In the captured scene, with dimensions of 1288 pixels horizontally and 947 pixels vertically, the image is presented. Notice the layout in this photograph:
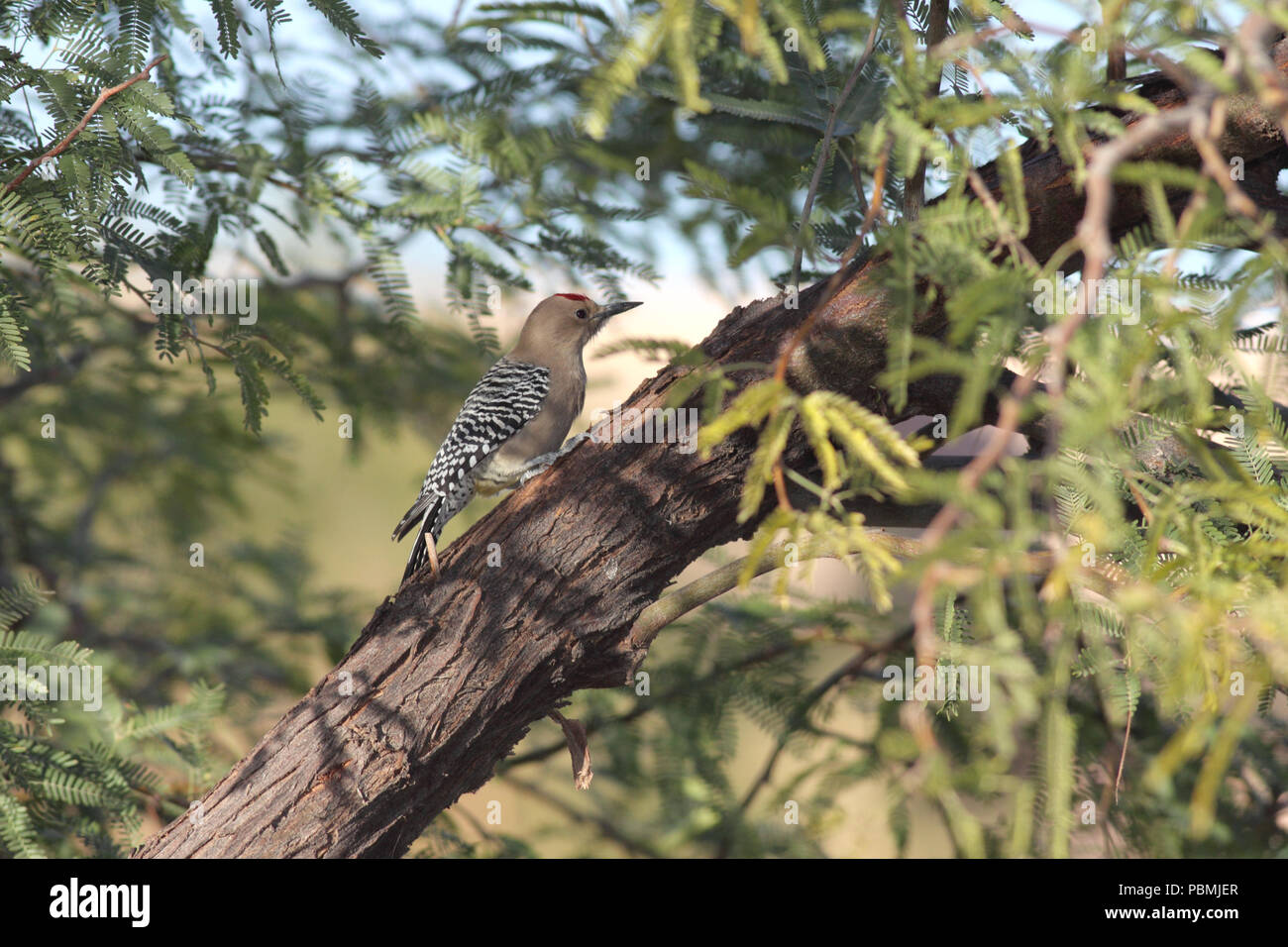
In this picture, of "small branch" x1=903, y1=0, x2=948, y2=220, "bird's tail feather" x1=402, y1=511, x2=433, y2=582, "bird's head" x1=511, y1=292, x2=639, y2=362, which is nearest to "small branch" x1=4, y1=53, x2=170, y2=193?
"bird's tail feather" x1=402, y1=511, x2=433, y2=582

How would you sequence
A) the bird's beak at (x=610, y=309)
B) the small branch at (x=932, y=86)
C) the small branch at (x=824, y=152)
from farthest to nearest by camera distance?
the bird's beak at (x=610, y=309) < the small branch at (x=932, y=86) < the small branch at (x=824, y=152)

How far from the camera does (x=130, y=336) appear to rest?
230 inches

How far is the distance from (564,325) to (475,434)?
106 cm

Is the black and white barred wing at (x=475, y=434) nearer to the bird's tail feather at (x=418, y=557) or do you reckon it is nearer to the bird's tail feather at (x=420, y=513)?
the bird's tail feather at (x=420, y=513)

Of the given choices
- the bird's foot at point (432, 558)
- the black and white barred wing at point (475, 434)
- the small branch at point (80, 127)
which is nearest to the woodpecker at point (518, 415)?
the black and white barred wing at point (475, 434)

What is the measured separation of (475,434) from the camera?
4.87 m

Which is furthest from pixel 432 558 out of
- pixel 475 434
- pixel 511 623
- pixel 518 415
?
pixel 518 415

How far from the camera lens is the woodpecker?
4695 millimetres

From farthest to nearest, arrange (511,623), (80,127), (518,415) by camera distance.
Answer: (518,415) < (511,623) < (80,127)

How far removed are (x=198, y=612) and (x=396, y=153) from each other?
4.03 m

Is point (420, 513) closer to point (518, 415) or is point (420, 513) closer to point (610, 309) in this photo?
point (518, 415)

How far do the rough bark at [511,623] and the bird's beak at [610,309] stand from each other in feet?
5.51

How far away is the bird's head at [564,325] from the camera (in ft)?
18.4

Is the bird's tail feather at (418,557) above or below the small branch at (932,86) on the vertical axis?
below
